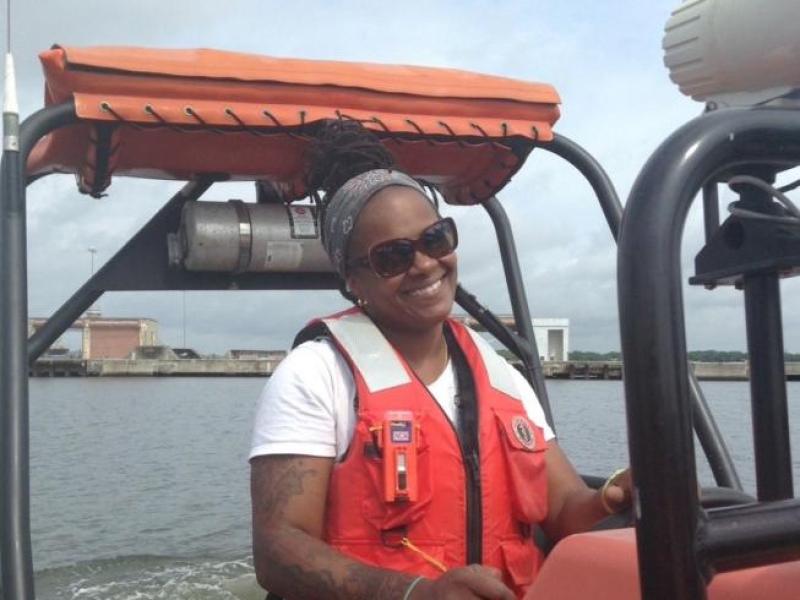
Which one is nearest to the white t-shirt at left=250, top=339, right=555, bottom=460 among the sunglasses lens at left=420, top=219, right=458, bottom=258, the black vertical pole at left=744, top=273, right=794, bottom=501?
Answer: the sunglasses lens at left=420, top=219, right=458, bottom=258

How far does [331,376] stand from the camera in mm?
1919

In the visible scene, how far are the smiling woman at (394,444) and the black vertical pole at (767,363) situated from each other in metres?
0.70

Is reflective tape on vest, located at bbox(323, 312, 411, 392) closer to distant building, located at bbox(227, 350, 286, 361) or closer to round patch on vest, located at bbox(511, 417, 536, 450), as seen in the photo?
round patch on vest, located at bbox(511, 417, 536, 450)

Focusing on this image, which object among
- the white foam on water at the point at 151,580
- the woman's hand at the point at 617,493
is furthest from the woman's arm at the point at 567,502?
the white foam on water at the point at 151,580

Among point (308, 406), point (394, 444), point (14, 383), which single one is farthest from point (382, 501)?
point (14, 383)

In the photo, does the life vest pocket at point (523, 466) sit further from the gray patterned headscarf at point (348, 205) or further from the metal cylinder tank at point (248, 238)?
the metal cylinder tank at point (248, 238)

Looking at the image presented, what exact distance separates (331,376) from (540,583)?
74 cm

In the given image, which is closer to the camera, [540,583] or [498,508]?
[540,583]

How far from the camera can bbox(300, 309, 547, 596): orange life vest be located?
1.83 m

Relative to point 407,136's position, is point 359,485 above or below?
below

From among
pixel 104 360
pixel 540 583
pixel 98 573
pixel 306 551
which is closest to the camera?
pixel 540 583

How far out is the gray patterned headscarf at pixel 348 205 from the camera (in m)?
1.97

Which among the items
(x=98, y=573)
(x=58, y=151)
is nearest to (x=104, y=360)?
(x=98, y=573)

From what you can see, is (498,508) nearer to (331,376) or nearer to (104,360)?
(331,376)
